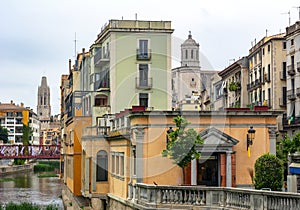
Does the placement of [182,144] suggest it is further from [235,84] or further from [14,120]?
[14,120]

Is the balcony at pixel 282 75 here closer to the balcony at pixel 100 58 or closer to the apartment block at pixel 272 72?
the apartment block at pixel 272 72

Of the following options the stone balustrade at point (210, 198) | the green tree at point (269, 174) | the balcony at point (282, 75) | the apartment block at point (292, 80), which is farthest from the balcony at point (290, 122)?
the stone balustrade at point (210, 198)

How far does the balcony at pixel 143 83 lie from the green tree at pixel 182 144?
19838 mm

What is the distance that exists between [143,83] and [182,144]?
2100 centimetres

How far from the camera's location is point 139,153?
86.4 ft

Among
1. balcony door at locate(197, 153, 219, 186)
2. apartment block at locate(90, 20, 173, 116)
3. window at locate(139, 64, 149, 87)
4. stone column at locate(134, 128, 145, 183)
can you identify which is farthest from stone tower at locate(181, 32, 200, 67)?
stone column at locate(134, 128, 145, 183)

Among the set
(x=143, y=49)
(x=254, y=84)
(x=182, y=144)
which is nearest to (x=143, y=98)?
(x=143, y=49)

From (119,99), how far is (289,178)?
74.7 feet

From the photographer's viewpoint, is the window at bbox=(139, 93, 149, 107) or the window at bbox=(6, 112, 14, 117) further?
the window at bbox=(6, 112, 14, 117)

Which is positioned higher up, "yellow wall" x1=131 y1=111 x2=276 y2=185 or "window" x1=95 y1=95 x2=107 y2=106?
"window" x1=95 y1=95 x2=107 y2=106

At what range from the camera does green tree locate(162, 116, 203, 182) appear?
79.4 ft

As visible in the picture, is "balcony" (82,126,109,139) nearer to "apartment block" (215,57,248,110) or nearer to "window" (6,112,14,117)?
"apartment block" (215,57,248,110)

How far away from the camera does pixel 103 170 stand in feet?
114

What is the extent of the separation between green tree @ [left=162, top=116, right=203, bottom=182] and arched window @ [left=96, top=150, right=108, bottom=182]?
32.7ft
